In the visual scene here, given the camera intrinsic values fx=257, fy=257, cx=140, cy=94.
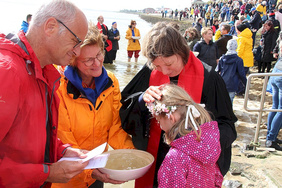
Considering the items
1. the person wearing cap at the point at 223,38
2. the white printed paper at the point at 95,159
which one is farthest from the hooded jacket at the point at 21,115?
the person wearing cap at the point at 223,38

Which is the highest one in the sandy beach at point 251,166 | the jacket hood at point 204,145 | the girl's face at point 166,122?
the girl's face at point 166,122

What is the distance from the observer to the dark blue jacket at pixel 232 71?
5.65 m

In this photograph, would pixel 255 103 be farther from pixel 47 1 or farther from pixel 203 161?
pixel 47 1

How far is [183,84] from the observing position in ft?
6.95

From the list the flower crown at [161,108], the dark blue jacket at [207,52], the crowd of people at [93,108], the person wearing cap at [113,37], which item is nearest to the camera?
the crowd of people at [93,108]

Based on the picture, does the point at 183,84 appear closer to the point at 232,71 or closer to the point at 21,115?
the point at 21,115

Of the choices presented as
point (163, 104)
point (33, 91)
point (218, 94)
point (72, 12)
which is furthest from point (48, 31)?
point (218, 94)

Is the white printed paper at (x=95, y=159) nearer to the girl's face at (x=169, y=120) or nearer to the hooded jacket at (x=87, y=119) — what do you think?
the hooded jacket at (x=87, y=119)

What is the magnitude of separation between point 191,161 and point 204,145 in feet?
0.45

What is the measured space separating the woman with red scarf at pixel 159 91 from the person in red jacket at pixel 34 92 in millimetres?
615

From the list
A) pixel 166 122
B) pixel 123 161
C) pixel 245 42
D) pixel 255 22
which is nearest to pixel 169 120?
pixel 166 122

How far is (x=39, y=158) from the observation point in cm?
147

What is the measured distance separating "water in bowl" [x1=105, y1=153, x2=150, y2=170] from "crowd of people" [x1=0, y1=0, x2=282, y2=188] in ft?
0.49

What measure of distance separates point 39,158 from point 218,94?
4.44 feet
